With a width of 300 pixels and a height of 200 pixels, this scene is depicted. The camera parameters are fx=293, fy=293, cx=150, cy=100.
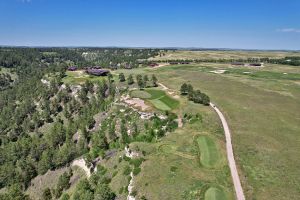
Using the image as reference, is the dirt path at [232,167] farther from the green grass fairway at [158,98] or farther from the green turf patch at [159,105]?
the green grass fairway at [158,98]

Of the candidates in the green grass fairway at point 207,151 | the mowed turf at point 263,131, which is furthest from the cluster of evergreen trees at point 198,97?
the green grass fairway at point 207,151

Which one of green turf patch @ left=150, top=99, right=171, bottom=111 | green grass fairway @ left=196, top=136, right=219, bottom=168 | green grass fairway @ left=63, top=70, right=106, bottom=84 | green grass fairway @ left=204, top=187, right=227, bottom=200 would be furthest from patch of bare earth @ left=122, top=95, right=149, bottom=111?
green grass fairway @ left=63, top=70, right=106, bottom=84

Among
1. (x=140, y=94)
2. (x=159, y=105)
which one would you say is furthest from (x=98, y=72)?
(x=159, y=105)

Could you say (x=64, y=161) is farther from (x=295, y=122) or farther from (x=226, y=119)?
(x=295, y=122)

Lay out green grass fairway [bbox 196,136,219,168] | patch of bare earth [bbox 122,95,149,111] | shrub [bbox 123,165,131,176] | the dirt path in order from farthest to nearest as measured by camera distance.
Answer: patch of bare earth [bbox 122,95,149,111] < shrub [bbox 123,165,131,176] < green grass fairway [bbox 196,136,219,168] < the dirt path

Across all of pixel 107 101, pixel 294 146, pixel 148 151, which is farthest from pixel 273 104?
pixel 107 101

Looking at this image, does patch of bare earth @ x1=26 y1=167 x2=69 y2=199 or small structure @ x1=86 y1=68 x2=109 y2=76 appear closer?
patch of bare earth @ x1=26 y1=167 x2=69 y2=199

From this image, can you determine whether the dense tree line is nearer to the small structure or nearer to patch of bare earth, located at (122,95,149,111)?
patch of bare earth, located at (122,95,149,111)
